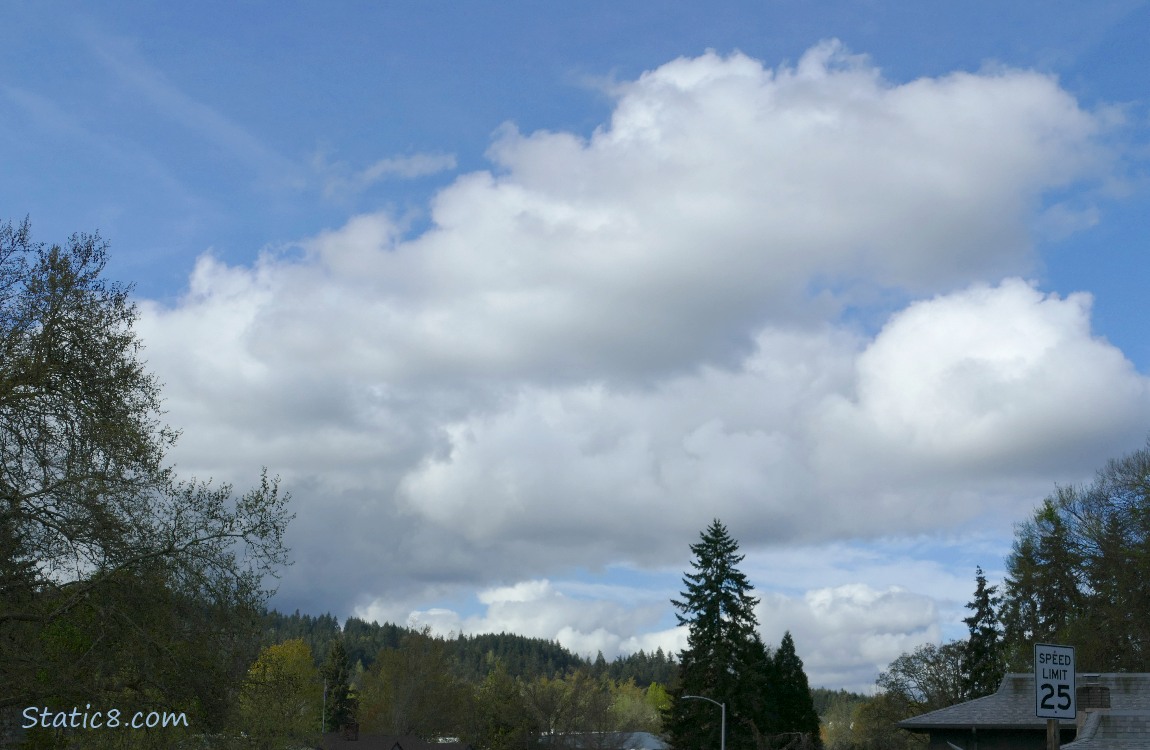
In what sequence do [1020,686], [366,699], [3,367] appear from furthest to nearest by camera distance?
[366,699], [1020,686], [3,367]

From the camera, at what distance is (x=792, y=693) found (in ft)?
314

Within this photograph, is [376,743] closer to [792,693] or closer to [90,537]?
[792,693]

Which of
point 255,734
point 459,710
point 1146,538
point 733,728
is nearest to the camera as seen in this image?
point 255,734

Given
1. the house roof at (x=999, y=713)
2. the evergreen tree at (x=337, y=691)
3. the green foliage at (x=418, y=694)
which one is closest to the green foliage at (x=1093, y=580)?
the house roof at (x=999, y=713)

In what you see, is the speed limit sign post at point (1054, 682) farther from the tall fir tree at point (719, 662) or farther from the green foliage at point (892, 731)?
the green foliage at point (892, 731)

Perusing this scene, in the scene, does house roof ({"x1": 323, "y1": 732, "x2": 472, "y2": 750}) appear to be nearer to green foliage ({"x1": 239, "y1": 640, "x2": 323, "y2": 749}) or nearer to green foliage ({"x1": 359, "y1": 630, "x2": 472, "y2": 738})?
green foliage ({"x1": 359, "y1": 630, "x2": 472, "y2": 738})

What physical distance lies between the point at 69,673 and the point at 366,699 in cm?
11926

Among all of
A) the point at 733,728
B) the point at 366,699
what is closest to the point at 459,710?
the point at 366,699

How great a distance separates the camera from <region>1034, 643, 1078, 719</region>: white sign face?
1276 centimetres

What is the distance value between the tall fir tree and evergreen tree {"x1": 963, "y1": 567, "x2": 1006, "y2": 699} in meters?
16.6

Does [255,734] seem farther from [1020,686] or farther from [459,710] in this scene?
[459,710]

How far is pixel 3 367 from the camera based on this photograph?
18.1 metres

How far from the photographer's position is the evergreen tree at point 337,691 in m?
127

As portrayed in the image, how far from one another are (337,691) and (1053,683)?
4883 inches
